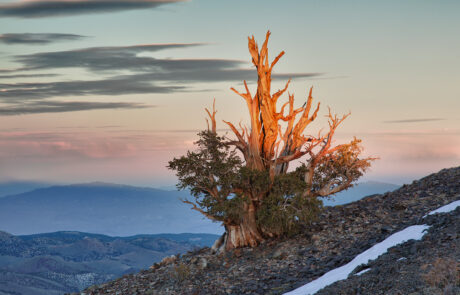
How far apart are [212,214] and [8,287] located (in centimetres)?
15705

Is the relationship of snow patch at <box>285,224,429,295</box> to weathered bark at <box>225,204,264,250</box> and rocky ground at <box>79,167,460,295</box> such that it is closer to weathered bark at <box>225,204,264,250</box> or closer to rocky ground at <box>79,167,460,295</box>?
rocky ground at <box>79,167,460,295</box>

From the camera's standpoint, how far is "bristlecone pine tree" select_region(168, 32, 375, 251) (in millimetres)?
25906

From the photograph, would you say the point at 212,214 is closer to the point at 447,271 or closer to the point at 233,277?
the point at 233,277

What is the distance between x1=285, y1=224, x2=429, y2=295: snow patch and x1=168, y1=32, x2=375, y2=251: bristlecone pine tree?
18.8 feet

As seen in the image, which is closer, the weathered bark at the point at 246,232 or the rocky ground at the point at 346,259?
the rocky ground at the point at 346,259

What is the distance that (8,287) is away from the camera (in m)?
164

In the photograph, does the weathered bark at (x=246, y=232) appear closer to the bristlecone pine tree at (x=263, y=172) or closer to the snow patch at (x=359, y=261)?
the bristlecone pine tree at (x=263, y=172)

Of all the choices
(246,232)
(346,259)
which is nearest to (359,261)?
(346,259)

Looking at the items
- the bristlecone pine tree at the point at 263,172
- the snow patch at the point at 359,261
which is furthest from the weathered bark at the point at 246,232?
the snow patch at the point at 359,261

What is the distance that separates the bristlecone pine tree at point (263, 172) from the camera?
2591 centimetres

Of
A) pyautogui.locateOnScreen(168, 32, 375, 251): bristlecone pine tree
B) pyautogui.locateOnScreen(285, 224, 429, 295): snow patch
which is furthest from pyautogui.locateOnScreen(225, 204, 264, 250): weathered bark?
pyautogui.locateOnScreen(285, 224, 429, 295): snow patch

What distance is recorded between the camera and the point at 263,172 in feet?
86.0

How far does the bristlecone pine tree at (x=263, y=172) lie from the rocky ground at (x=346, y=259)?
119cm

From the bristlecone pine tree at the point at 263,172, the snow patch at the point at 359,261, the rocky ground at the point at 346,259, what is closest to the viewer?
the rocky ground at the point at 346,259
